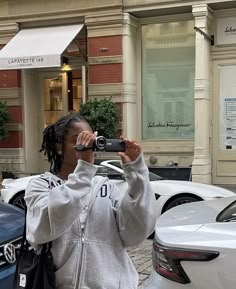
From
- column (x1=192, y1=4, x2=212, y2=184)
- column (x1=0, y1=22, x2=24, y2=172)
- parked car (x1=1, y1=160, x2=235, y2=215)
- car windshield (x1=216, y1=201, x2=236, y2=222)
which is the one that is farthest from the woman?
column (x1=0, y1=22, x2=24, y2=172)

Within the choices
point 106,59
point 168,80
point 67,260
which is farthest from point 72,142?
point 168,80

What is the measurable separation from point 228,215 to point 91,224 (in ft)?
4.69

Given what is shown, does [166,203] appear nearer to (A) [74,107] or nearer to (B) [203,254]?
(B) [203,254]

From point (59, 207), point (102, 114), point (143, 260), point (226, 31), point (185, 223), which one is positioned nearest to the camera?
point (59, 207)

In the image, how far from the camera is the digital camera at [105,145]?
184 centimetres

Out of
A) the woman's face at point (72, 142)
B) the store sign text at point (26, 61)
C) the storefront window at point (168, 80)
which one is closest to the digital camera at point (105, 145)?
the woman's face at point (72, 142)

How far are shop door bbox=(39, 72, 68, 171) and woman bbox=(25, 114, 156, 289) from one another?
12.0m

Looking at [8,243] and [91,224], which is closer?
[91,224]

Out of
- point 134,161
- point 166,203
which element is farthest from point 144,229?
point 166,203

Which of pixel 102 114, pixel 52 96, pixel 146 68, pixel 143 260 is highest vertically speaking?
pixel 146 68

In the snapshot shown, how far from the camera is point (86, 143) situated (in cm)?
186

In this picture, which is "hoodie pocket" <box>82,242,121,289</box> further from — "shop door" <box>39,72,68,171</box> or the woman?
"shop door" <box>39,72,68,171</box>

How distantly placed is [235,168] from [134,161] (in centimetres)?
1053

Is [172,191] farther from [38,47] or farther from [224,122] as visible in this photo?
[38,47]
